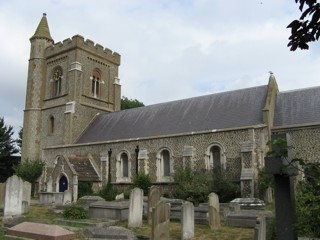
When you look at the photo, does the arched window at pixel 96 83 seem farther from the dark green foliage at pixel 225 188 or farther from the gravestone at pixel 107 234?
the gravestone at pixel 107 234

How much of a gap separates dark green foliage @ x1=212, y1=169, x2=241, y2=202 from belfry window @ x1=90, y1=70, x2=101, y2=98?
56.6 ft

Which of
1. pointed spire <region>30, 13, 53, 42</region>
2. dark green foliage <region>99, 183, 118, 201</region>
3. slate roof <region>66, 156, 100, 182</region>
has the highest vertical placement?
pointed spire <region>30, 13, 53, 42</region>

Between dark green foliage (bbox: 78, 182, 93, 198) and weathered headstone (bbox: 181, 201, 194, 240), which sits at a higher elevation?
dark green foliage (bbox: 78, 182, 93, 198)

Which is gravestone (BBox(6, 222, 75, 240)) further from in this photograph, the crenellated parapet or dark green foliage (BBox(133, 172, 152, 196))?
the crenellated parapet

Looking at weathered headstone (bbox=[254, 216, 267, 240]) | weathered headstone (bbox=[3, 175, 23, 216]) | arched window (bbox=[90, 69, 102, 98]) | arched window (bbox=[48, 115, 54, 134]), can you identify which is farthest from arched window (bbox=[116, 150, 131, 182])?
weathered headstone (bbox=[254, 216, 267, 240])

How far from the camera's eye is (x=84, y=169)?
25625 millimetres

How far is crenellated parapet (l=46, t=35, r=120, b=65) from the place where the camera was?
3219cm

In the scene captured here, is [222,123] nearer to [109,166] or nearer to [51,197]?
[109,166]

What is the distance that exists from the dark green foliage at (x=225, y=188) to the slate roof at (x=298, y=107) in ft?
16.2

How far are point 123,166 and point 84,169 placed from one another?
2.79 m

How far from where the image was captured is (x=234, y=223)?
12.7m

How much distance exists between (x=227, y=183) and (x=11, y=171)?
2642 centimetres

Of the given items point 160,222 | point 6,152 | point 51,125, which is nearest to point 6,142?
point 6,152

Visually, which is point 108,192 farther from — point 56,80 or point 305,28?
point 305,28
